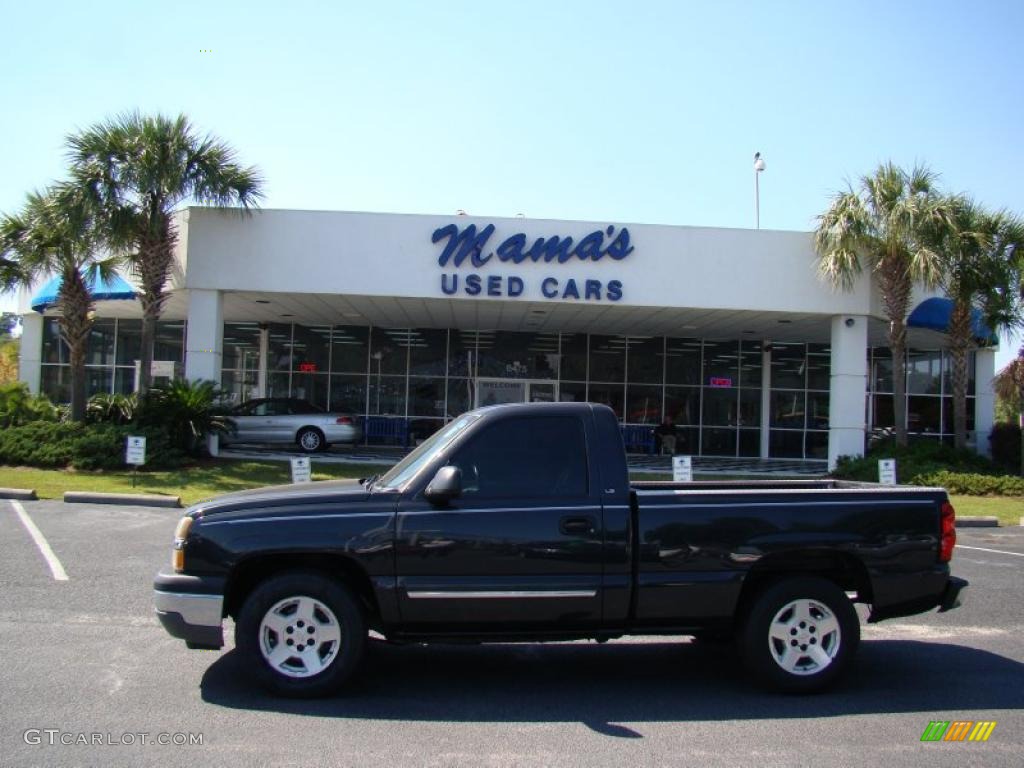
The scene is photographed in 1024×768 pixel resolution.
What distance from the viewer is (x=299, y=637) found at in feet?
17.3

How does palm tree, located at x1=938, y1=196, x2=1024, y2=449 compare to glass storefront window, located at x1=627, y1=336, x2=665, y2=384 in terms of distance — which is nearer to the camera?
palm tree, located at x1=938, y1=196, x2=1024, y2=449

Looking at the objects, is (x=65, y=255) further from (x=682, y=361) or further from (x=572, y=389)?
(x=682, y=361)

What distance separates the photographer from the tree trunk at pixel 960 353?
67.2 ft

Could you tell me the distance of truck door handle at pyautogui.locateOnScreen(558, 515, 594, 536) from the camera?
5.30 m

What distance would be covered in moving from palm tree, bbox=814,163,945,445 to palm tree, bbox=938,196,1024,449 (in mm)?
597

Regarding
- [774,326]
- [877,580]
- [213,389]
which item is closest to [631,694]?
[877,580]

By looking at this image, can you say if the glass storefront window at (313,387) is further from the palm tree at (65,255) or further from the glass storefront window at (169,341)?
the palm tree at (65,255)

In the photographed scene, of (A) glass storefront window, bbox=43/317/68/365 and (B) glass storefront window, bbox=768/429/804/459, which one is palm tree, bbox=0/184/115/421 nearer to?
(A) glass storefront window, bbox=43/317/68/365

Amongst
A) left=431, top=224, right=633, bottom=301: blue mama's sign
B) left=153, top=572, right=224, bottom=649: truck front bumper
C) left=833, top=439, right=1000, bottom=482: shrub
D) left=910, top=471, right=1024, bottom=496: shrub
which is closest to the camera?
left=153, top=572, right=224, bottom=649: truck front bumper

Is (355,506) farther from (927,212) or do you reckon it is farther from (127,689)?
(927,212)

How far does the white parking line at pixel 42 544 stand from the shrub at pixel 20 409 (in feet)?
22.6

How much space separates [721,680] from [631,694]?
2.50 feet

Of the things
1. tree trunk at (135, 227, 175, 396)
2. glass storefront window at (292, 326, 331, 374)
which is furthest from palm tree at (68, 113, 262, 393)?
glass storefront window at (292, 326, 331, 374)

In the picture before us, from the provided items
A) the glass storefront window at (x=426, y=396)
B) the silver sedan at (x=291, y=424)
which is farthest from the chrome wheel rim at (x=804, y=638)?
the glass storefront window at (x=426, y=396)
